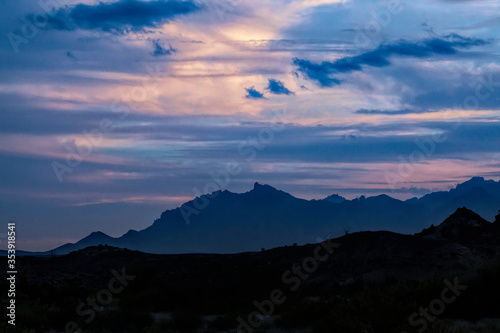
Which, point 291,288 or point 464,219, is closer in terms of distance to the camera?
point 291,288

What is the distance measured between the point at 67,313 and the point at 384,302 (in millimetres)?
12273

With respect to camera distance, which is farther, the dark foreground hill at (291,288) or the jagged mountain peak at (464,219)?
the jagged mountain peak at (464,219)

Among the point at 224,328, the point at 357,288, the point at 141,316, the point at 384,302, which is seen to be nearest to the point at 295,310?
the point at 224,328

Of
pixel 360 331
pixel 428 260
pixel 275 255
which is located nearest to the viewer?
pixel 360 331

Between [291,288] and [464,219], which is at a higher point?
[464,219]

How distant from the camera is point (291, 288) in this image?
33781 millimetres

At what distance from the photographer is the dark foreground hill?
20.2 meters

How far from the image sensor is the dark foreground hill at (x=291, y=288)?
2016 cm

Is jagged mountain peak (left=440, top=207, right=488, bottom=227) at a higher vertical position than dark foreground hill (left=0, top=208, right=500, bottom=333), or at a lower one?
higher

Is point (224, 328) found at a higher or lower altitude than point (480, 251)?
lower

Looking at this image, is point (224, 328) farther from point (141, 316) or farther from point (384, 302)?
point (384, 302)

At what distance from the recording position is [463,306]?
73.2 feet

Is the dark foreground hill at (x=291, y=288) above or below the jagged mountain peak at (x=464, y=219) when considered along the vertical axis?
below

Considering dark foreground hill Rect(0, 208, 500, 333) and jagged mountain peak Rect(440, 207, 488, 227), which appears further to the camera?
jagged mountain peak Rect(440, 207, 488, 227)
